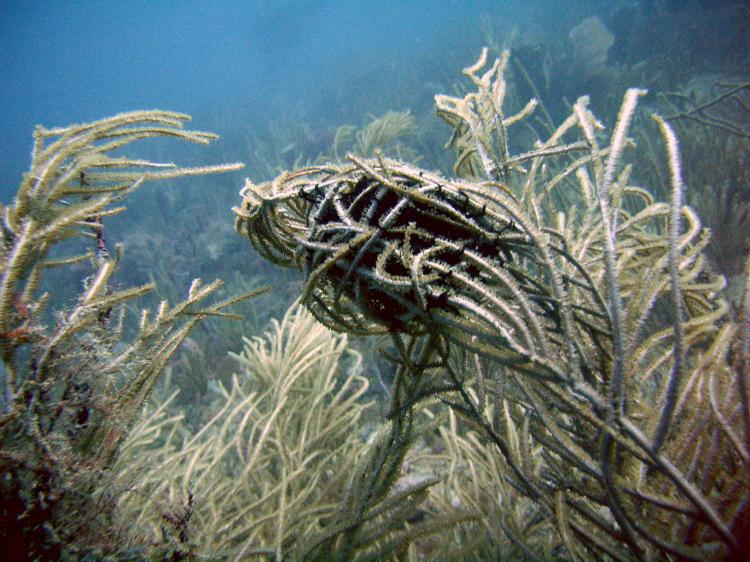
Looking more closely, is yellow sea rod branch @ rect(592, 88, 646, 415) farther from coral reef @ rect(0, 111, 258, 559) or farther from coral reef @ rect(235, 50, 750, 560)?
coral reef @ rect(0, 111, 258, 559)

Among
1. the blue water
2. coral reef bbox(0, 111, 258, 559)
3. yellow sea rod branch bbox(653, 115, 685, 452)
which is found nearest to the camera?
yellow sea rod branch bbox(653, 115, 685, 452)

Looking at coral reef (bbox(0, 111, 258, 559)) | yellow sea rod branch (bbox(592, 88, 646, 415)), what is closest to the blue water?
yellow sea rod branch (bbox(592, 88, 646, 415))

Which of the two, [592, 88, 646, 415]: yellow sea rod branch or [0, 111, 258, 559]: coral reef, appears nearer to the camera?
[592, 88, 646, 415]: yellow sea rod branch

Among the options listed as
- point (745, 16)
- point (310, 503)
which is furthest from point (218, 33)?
point (310, 503)

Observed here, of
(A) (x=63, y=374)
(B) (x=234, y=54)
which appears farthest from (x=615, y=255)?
(B) (x=234, y=54)

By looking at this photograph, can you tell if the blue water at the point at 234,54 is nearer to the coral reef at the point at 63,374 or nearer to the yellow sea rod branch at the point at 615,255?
the yellow sea rod branch at the point at 615,255

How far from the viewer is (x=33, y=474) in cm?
122

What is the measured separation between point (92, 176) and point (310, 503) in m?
2.56

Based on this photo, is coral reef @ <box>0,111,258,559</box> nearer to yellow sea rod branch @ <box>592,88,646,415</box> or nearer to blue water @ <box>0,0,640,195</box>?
yellow sea rod branch @ <box>592,88,646,415</box>

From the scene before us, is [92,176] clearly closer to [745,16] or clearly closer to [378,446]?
[378,446]

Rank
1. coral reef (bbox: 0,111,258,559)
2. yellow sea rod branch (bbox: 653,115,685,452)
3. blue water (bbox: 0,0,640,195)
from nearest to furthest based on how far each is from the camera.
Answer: yellow sea rod branch (bbox: 653,115,685,452)
coral reef (bbox: 0,111,258,559)
blue water (bbox: 0,0,640,195)

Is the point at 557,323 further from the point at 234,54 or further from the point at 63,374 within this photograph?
the point at 234,54

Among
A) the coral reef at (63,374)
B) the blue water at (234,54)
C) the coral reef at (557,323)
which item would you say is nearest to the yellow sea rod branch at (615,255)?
the coral reef at (557,323)

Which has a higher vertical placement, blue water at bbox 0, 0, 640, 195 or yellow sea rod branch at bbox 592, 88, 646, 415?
blue water at bbox 0, 0, 640, 195
